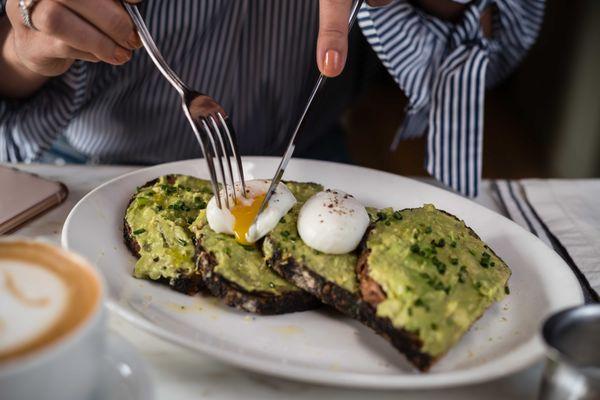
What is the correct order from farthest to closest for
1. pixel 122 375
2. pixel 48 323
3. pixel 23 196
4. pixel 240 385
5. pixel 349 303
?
pixel 23 196 < pixel 349 303 < pixel 240 385 < pixel 122 375 < pixel 48 323

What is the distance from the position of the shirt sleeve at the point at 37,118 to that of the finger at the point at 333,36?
1018mm

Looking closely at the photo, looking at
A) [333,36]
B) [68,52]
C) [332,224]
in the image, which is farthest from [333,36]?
[68,52]

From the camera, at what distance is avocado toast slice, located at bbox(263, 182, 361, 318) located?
1244mm

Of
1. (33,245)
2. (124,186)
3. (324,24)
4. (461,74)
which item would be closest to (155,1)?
(124,186)

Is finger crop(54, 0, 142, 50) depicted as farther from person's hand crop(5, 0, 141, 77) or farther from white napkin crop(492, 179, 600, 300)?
white napkin crop(492, 179, 600, 300)

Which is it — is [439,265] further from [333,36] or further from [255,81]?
[255,81]

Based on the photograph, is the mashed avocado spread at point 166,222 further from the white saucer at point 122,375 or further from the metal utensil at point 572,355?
the metal utensil at point 572,355

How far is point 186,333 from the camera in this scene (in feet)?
3.84

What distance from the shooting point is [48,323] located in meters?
0.81

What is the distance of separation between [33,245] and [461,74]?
152 cm

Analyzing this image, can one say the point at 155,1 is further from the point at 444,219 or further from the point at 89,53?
the point at 444,219

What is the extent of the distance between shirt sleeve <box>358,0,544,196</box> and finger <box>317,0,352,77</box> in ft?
1.99

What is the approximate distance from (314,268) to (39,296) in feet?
1.86

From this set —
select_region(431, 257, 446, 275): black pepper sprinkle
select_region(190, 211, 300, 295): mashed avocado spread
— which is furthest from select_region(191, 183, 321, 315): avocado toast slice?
select_region(431, 257, 446, 275): black pepper sprinkle
